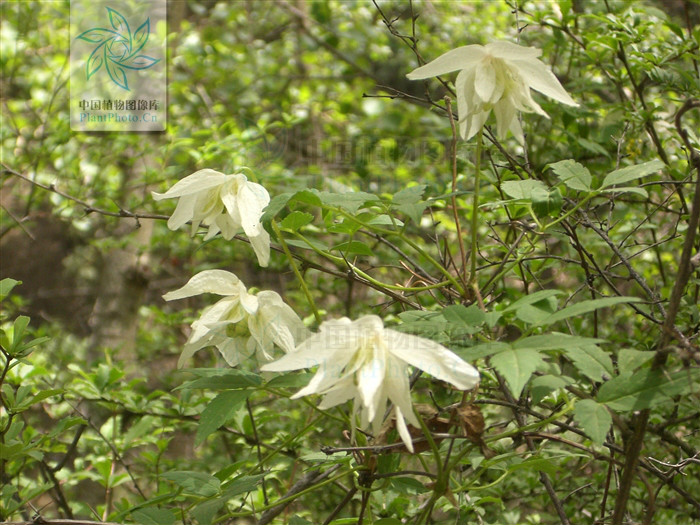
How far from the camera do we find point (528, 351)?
76 centimetres

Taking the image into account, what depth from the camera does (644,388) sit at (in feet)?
2.58

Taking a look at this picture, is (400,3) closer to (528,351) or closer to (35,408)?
(35,408)

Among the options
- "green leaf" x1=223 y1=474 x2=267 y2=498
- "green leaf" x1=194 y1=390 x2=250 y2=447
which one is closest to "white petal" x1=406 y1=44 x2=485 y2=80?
"green leaf" x1=194 y1=390 x2=250 y2=447

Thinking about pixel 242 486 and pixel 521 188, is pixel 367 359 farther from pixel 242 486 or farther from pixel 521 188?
pixel 521 188

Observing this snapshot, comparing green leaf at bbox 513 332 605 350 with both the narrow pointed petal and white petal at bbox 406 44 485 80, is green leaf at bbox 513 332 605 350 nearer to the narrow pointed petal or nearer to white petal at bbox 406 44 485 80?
the narrow pointed petal

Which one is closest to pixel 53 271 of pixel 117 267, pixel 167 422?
pixel 117 267

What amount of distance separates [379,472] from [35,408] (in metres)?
2.86

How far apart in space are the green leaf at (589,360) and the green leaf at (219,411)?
17.0 inches

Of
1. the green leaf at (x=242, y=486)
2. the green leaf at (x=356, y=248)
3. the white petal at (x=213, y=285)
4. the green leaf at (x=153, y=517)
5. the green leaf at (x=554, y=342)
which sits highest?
the green leaf at (x=356, y=248)

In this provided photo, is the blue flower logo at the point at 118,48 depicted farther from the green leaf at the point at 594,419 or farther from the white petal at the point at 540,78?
the green leaf at the point at 594,419

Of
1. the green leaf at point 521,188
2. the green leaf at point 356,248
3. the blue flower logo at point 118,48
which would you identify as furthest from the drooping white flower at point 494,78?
the blue flower logo at point 118,48

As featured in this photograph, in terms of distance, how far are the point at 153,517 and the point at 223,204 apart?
0.49 m

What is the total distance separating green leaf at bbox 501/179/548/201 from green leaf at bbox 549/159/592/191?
0.12ft

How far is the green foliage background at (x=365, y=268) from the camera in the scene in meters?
1.00
